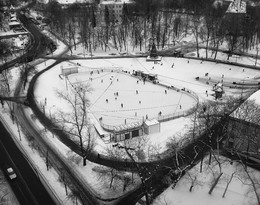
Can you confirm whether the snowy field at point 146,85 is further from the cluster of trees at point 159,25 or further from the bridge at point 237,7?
the bridge at point 237,7

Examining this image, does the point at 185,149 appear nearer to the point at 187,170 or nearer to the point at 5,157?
the point at 187,170

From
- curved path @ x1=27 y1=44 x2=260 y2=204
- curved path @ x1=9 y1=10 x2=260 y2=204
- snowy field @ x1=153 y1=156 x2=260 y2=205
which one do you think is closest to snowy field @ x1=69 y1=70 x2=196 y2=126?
curved path @ x1=27 y1=44 x2=260 y2=204

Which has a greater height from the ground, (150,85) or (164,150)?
(150,85)

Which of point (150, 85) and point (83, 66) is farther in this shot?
point (83, 66)

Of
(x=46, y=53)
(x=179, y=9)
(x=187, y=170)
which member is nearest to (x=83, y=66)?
(x=46, y=53)

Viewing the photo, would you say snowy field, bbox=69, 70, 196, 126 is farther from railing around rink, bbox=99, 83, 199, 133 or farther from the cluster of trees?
the cluster of trees

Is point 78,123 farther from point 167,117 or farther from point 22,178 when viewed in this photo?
point 167,117

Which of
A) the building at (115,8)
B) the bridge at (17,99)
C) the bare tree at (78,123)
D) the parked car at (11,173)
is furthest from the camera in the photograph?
the building at (115,8)

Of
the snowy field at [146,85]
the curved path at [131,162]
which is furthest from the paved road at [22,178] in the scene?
the snowy field at [146,85]

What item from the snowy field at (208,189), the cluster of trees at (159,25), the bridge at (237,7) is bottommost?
the snowy field at (208,189)

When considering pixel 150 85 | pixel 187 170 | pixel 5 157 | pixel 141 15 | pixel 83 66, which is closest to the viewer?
pixel 187 170

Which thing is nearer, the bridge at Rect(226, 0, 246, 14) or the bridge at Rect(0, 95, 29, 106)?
the bridge at Rect(0, 95, 29, 106)
